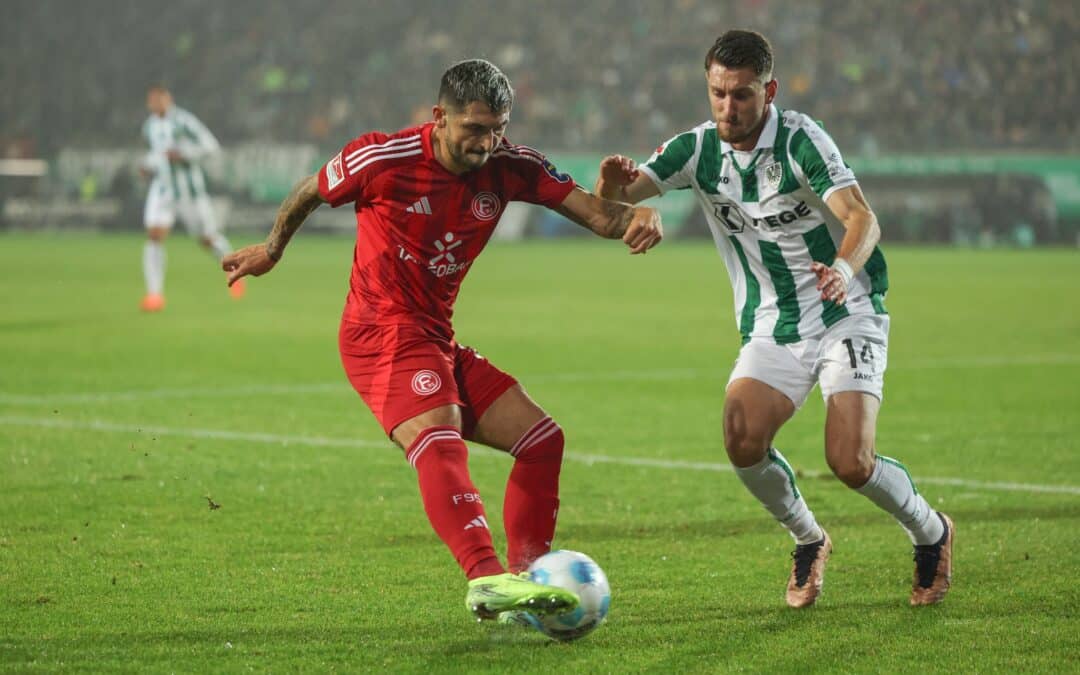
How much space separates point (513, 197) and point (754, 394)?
108cm

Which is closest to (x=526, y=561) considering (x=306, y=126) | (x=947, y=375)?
(x=947, y=375)

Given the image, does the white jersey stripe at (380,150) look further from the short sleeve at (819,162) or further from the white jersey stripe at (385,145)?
the short sleeve at (819,162)

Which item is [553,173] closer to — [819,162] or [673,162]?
[673,162]

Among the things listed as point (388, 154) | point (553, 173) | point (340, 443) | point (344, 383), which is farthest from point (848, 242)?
point (344, 383)

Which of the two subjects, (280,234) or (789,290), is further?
(789,290)

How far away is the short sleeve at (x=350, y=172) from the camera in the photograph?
5.06 m

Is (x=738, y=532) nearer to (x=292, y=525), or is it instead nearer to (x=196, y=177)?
(x=292, y=525)

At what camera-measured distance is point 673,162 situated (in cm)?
559

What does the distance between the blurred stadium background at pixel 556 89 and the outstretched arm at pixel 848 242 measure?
24.1 metres

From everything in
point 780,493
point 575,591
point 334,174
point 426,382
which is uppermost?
point 334,174

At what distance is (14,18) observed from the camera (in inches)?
1673

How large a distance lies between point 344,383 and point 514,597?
7.22 m

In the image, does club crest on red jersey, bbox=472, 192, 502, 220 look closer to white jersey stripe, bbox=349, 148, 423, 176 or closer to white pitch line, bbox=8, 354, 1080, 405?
white jersey stripe, bbox=349, 148, 423, 176

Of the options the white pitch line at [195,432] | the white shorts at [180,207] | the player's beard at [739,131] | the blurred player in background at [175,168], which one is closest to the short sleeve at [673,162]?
the player's beard at [739,131]
